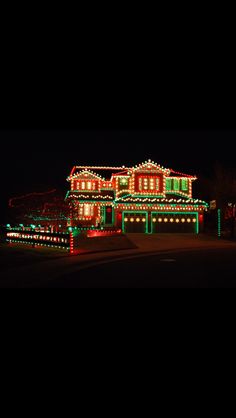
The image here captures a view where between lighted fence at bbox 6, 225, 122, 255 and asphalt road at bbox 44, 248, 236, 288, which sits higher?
lighted fence at bbox 6, 225, 122, 255

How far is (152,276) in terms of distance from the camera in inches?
443

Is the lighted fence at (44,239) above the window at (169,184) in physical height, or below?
below

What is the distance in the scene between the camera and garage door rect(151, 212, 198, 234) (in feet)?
116

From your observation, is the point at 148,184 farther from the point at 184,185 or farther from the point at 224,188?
the point at 224,188

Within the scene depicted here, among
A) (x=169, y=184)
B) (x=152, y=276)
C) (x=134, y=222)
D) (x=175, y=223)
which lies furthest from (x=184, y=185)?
(x=152, y=276)

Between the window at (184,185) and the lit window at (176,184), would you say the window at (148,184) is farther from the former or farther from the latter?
the window at (184,185)

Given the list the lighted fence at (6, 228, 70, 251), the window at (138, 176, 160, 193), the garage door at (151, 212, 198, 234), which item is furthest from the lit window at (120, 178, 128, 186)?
the lighted fence at (6, 228, 70, 251)

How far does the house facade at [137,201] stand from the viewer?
115 ft

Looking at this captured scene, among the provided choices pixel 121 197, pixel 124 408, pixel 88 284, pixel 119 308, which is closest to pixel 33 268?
pixel 88 284

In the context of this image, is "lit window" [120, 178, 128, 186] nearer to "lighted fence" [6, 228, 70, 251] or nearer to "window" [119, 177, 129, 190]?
"window" [119, 177, 129, 190]

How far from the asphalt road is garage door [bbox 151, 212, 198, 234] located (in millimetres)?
21029

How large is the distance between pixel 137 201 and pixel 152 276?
23813 mm

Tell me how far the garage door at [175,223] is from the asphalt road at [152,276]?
21029mm

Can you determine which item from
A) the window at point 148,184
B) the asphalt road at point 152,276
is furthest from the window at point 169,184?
the asphalt road at point 152,276
